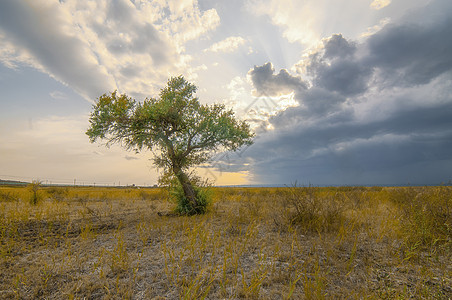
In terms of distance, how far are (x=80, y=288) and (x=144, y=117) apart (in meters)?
6.86

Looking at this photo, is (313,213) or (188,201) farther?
(188,201)

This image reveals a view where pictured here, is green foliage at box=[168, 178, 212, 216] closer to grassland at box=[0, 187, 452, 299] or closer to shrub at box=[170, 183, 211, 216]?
shrub at box=[170, 183, 211, 216]

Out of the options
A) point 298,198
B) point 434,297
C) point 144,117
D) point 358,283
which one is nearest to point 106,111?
point 144,117

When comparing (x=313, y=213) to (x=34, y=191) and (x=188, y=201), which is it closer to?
(x=188, y=201)

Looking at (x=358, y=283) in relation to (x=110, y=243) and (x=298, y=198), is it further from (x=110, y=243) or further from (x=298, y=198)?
(x=110, y=243)

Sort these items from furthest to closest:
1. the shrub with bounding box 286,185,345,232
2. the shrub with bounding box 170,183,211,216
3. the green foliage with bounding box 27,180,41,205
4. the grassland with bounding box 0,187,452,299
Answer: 1. the green foliage with bounding box 27,180,41,205
2. the shrub with bounding box 170,183,211,216
3. the shrub with bounding box 286,185,345,232
4. the grassland with bounding box 0,187,452,299

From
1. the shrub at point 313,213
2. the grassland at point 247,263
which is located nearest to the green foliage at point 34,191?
the grassland at point 247,263

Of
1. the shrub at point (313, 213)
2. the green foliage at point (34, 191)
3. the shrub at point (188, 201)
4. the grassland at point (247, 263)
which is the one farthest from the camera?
the green foliage at point (34, 191)

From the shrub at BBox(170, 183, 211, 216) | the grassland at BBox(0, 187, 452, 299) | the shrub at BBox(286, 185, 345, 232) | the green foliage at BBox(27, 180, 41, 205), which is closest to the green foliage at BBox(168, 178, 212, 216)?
the shrub at BBox(170, 183, 211, 216)

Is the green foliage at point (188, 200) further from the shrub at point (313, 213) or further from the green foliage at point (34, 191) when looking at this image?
the green foliage at point (34, 191)

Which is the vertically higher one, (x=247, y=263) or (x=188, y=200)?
(x=188, y=200)

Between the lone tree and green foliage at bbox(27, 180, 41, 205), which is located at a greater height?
the lone tree

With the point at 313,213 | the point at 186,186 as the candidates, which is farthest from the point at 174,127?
the point at 313,213

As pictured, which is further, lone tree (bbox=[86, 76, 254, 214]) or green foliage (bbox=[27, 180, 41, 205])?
green foliage (bbox=[27, 180, 41, 205])
